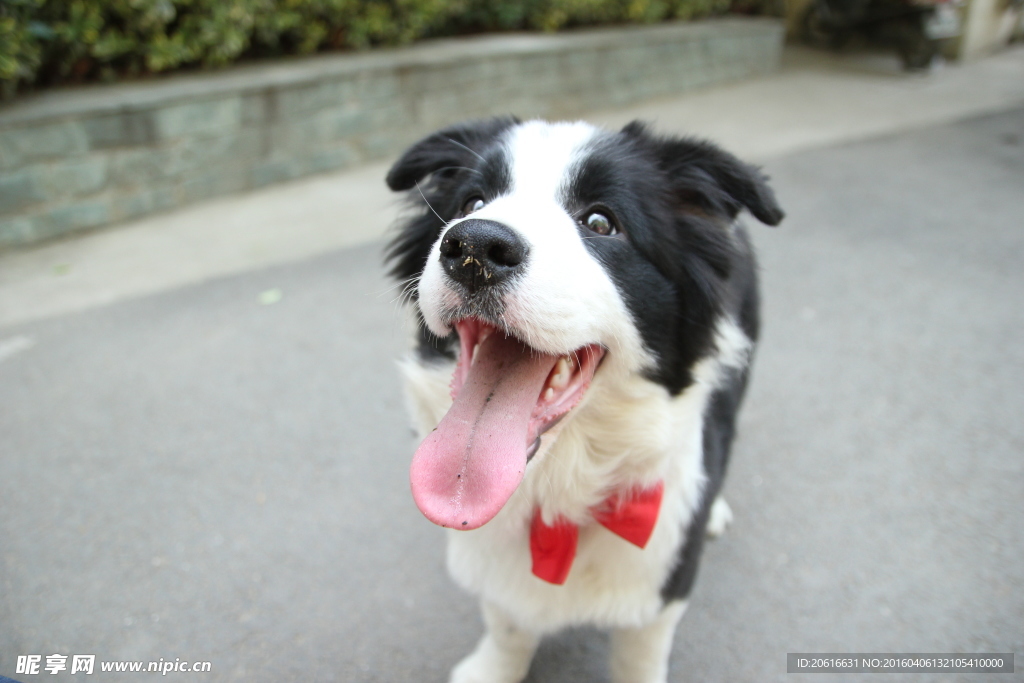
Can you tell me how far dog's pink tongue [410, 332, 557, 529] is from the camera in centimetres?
136

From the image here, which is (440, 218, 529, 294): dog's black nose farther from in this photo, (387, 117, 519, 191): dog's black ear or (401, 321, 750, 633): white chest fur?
(387, 117, 519, 191): dog's black ear

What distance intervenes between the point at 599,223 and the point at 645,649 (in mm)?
1107

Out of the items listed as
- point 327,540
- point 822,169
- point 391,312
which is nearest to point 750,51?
point 822,169

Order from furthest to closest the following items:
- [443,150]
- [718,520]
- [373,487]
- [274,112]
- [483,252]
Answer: [274,112], [373,487], [718,520], [443,150], [483,252]

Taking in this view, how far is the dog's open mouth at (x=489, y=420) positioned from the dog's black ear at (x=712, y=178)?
48cm

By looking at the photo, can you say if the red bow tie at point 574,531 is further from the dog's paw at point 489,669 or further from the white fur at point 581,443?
the dog's paw at point 489,669

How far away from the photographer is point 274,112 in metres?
4.88

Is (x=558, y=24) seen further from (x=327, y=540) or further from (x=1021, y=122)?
(x=327, y=540)

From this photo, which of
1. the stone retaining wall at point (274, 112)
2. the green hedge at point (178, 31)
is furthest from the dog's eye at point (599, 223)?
the green hedge at point (178, 31)

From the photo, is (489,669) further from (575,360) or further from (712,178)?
(712,178)

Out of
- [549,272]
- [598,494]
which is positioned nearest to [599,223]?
[549,272]

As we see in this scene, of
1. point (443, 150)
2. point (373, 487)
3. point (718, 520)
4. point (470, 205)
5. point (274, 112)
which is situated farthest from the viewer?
point (274, 112)

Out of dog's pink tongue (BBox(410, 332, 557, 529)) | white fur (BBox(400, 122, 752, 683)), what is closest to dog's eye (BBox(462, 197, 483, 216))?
white fur (BBox(400, 122, 752, 683))

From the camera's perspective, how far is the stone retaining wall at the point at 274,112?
161 inches
